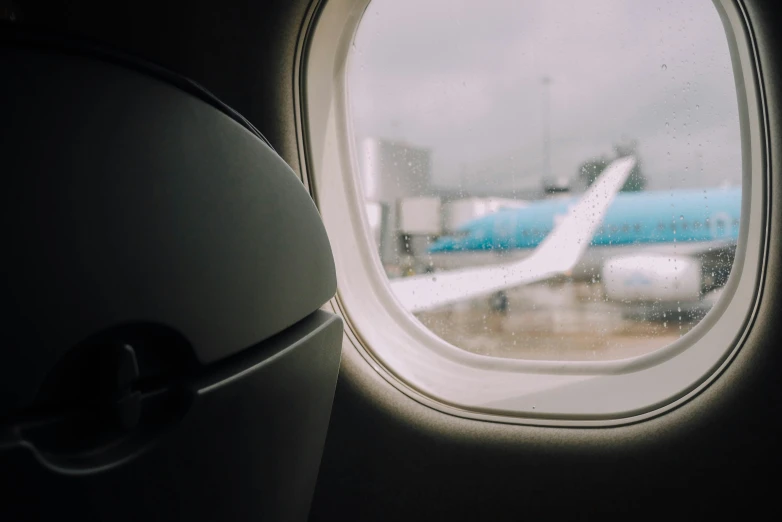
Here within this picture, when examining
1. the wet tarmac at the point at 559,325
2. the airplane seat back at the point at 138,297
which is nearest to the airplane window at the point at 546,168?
the wet tarmac at the point at 559,325

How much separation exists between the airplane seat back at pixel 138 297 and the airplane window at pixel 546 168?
36.5 inches

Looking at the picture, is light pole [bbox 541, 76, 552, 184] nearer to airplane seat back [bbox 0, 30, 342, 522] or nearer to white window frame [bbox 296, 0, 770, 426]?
white window frame [bbox 296, 0, 770, 426]

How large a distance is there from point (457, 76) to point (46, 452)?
133 cm

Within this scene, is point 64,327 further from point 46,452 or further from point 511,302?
point 511,302

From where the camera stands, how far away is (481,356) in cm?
136

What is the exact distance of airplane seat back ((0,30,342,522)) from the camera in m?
0.37

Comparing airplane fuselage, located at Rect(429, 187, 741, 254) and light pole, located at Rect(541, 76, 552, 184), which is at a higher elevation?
light pole, located at Rect(541, 76, 552, 184)

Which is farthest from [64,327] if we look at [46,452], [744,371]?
[744,371]

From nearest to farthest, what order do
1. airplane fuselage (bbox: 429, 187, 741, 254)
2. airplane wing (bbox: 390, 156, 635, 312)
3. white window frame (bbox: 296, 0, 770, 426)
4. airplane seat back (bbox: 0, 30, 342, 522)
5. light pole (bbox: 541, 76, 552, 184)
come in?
airplane seat back (bbox: 0, 30, 342, 522)
white window frame (bbox: 296, 0, 770, 426)
airplane fuselage (bbox: 429, 187, 741, 254)
airplane wing (bbox: 390, 156, 635, 312)
light pole (bbox: 541, 76, 552, 184)

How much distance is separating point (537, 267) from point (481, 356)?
25 centimetres

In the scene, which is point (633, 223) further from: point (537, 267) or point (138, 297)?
point (138, 297)

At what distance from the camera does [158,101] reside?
458 mm

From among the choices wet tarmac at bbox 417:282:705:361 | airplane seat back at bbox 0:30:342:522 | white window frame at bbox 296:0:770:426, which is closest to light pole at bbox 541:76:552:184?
wet tarmac at bbox 417:282:705:361

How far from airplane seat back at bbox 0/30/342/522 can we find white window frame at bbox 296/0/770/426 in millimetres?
735
